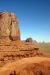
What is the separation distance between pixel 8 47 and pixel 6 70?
8.49 metres

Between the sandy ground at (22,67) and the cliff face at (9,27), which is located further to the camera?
the cliff face at (9,27)

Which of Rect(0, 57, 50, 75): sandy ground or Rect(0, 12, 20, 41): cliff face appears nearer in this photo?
Rect(0, 57, 50, 75): sandy ground

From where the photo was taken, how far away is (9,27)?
5116cm

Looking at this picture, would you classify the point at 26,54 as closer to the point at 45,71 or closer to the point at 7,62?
the point at 7,62

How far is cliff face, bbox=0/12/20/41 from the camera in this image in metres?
50.5

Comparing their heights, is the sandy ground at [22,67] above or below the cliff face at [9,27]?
below

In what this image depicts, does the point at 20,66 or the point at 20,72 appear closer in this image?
the point at 20,72

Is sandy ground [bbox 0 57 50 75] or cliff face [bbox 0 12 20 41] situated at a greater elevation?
cliff face [bbox 0 12 20 41]

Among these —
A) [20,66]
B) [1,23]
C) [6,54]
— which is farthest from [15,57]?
[1,23]

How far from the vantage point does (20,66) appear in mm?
39625

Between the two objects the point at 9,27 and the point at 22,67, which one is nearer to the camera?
the point at 22,67

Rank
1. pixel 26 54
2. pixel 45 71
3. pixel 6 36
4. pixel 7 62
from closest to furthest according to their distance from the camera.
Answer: pixel 45 71 → pixel 7 62 → pixel 26 54 → pixel 6 36

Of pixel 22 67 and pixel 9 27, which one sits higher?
pixel 9 27

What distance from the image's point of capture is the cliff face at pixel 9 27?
5053 cm
